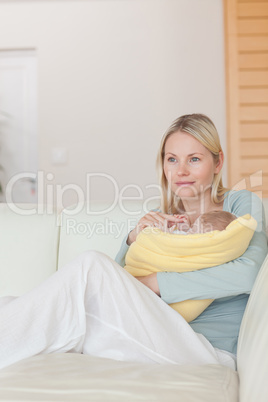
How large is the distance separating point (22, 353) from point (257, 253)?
71 centimetres

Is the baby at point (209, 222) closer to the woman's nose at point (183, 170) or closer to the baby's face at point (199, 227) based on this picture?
the baby's face at point (199, 227)

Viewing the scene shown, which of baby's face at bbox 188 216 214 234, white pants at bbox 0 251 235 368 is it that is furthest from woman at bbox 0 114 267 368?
baby's face at bbox 188 216 214 234

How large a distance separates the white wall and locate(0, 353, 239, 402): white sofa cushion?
2.85m

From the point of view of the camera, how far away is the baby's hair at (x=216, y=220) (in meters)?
1.60

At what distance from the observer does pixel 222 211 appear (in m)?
1.67

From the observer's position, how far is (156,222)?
66.6 inches

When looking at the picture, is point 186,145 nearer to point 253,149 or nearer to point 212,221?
point 212,221

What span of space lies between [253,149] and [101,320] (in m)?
2.68

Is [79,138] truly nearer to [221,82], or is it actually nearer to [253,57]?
[221,82]

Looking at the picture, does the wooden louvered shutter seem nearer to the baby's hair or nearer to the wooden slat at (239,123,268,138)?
the wooden slat at (239,123,268,138)

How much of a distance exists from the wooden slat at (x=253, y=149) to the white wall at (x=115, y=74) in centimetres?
28

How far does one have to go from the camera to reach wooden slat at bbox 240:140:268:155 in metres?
3.79

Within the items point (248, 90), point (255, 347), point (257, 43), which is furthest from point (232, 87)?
point (255, 347)

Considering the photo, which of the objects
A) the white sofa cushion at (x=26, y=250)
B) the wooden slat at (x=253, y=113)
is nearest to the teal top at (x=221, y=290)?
the white sofa cushion at (x=26, y=250)
